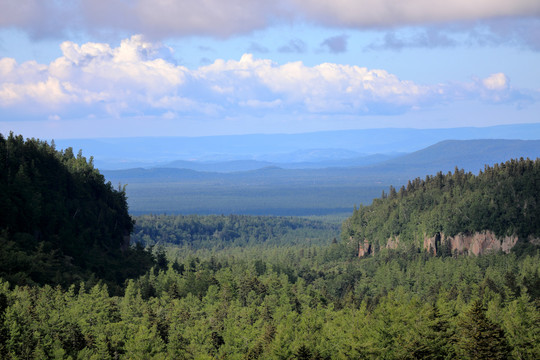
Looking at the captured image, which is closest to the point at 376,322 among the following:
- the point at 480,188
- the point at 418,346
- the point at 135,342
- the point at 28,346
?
the point at 418,346

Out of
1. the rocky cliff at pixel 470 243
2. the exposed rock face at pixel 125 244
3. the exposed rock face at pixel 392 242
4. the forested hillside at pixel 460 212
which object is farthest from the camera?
the exposed rock face at pixel 392 242

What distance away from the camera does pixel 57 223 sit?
123m

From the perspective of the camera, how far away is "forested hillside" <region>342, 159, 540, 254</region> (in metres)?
157

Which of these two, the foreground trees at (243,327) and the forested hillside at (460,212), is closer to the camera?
the foreground trees at (243,327)

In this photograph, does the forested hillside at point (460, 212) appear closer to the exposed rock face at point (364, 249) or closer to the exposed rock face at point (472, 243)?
the exposed rock face at point (364, 249)

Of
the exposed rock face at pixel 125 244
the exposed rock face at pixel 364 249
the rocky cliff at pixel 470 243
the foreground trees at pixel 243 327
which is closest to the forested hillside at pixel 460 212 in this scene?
the exposed rock face at pixel 364 249

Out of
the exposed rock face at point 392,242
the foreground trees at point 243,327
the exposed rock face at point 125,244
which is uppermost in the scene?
the exposed rock face at point 125,244

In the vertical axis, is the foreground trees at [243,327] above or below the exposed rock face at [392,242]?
below

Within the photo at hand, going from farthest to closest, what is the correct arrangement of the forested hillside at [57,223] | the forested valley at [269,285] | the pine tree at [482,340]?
the forested hillside at [57,223], the forested valley at [269,285], the pine tree at [482,340]

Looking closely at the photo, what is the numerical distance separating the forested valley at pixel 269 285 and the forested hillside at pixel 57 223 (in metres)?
0.27

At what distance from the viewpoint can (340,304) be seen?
110188 mm

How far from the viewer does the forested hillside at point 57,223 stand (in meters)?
105

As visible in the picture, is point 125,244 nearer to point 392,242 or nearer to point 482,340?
point 392,242

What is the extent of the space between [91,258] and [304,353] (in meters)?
62.2
